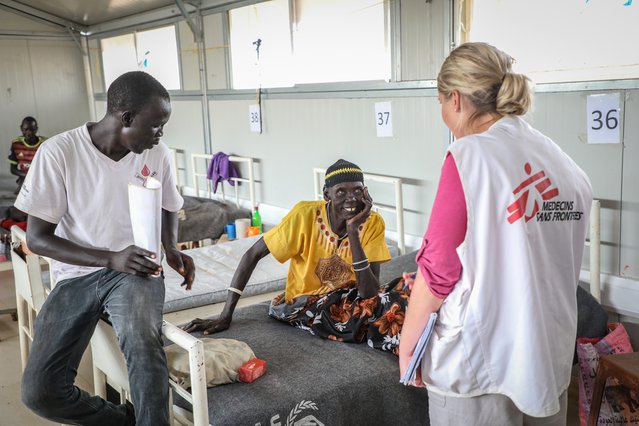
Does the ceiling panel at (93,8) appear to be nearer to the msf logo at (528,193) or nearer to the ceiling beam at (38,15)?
the ceiling beam at (38,15)

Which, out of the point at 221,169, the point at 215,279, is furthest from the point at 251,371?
the point at 221,169

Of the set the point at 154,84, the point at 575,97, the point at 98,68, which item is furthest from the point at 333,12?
the point at 98,68

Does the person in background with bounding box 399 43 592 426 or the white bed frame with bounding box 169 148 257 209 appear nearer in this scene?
the person in background with bounding box 399 43 592 426

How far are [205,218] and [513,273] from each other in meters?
4.09

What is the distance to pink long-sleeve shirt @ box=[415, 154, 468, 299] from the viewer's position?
1.44 m

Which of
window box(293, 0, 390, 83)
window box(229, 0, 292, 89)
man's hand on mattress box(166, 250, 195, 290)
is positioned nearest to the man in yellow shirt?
man's hand on mattress box(166, 250, 195, 290)

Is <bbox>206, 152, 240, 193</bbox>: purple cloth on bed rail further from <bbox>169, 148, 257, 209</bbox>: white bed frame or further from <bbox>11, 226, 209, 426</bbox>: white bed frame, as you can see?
<bbox>11, 226, 209, 426</bbox>: white bed frame

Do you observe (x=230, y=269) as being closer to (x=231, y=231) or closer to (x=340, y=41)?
(x=231, y=231)

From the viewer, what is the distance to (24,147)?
698cm

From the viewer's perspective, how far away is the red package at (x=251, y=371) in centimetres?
231

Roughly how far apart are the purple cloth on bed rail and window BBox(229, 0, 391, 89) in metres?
0.65

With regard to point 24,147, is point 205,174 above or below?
below

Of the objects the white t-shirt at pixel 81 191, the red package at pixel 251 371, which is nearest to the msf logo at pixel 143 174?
the white t-shirt at pixel 81 191

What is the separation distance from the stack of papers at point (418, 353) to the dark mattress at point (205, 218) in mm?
3666
